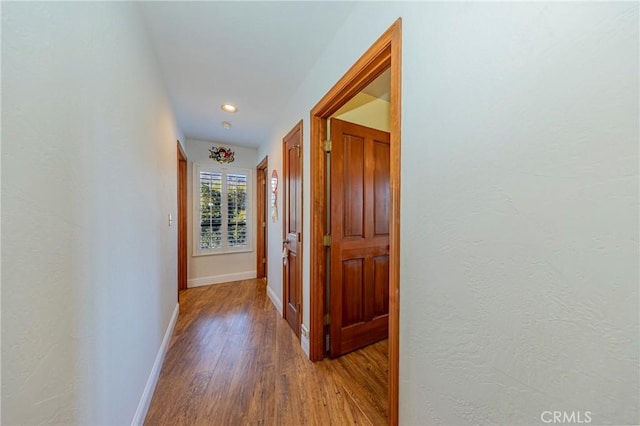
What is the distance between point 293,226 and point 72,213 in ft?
5.60

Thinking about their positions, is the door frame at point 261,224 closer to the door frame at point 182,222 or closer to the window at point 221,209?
the window at point 221,209

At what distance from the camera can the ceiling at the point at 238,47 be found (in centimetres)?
130

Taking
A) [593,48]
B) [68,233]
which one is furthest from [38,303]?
[593,48]

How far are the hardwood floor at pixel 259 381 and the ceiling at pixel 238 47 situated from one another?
2363 mm

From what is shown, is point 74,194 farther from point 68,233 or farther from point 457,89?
point 457,89

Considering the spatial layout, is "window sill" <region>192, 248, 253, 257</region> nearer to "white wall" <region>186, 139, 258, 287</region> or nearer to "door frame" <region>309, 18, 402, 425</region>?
"white wall" <region>186, 139, 258, 287</region>

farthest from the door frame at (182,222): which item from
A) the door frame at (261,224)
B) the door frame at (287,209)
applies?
the door frame at (287,209)

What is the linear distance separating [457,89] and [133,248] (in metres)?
1.70

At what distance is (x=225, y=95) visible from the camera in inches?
87.9

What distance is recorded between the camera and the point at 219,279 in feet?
12.5

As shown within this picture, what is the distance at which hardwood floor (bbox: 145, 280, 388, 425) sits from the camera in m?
1.36

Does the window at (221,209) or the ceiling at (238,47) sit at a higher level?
the ceiling at (238,47)

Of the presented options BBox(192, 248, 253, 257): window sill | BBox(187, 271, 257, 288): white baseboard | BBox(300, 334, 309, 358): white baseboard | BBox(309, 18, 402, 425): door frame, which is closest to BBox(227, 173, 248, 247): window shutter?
BBox(192, 248, 253, 257): window sill

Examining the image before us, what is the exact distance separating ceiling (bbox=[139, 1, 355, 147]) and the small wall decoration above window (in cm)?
122
